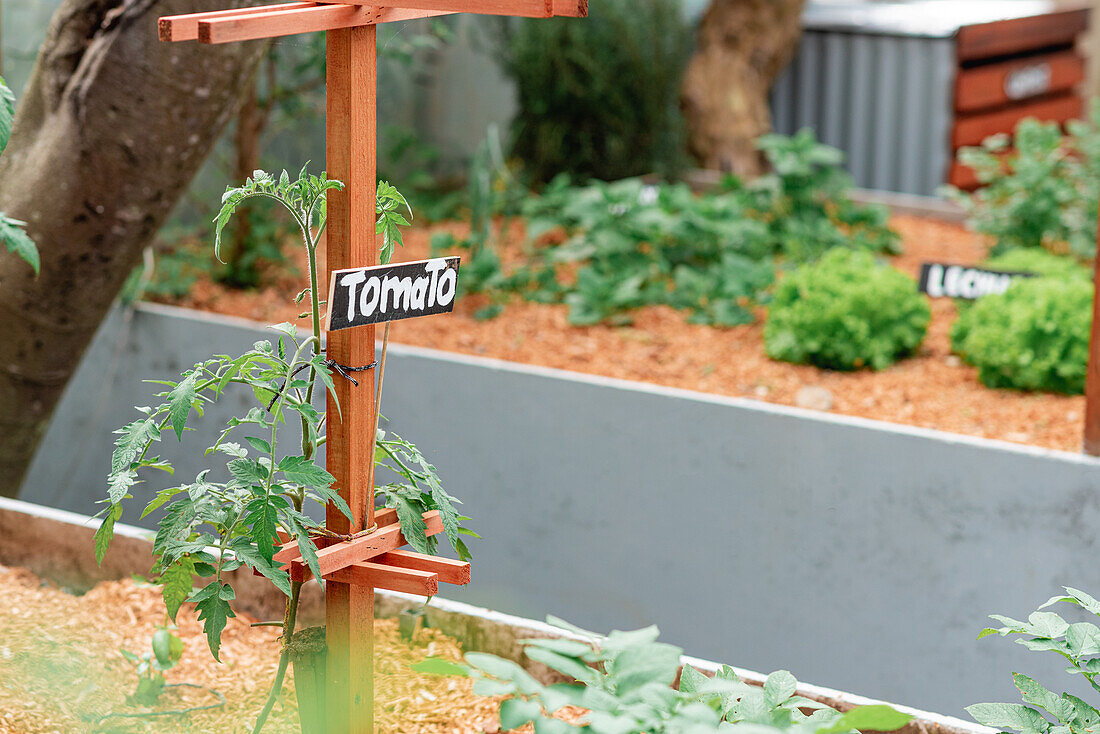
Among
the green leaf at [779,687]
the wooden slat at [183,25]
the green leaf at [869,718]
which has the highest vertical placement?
the wooden slat at [183,25]

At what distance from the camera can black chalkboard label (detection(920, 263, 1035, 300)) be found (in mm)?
3287

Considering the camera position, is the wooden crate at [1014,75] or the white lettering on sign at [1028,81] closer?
the wooden crate at [1014,75]

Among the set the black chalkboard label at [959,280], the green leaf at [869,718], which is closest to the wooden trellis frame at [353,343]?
the green leaf at [869,718]

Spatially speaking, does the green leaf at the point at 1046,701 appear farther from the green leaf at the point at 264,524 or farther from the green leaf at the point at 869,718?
the green leaf at the point at 264,524

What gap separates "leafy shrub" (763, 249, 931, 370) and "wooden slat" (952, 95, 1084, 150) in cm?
242

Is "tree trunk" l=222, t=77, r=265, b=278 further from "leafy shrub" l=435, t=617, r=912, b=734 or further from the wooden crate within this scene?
the wooden crate

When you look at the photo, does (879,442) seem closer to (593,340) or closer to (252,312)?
(593,340)

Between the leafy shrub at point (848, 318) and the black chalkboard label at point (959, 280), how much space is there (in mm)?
54

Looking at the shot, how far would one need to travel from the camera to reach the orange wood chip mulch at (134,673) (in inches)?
71.3

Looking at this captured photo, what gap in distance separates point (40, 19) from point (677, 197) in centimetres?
234

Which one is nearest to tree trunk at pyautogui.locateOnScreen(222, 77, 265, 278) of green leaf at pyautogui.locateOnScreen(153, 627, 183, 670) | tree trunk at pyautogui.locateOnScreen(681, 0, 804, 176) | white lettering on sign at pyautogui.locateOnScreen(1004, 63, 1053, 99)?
tree trunk at pyautogui.locateOnScreen(681, 0, 804, 176)

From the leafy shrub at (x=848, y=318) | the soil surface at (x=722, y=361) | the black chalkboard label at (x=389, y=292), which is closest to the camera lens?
the black chalkboard label at (x=389, y=292)

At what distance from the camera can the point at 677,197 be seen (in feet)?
13.5

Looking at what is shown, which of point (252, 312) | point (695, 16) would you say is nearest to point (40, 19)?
point (252, 312)
